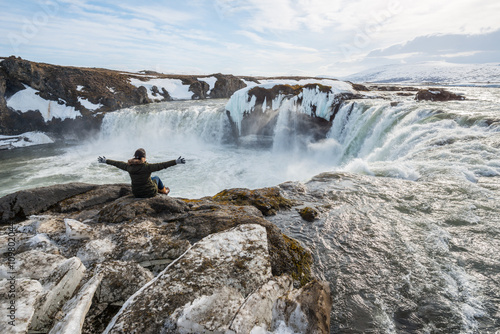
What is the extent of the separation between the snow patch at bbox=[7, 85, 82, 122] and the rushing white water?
17217 millimetres

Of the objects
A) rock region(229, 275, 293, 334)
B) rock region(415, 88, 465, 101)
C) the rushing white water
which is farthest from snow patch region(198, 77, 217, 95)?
rock region(229, 275, 293, 334)

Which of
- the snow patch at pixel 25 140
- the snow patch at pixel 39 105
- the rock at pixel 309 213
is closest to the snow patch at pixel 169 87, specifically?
the snow patch at pixel 39 105

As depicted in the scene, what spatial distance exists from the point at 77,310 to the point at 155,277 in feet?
2.76

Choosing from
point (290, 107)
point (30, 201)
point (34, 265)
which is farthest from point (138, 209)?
point (290, 107)

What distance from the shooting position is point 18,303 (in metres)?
2.54

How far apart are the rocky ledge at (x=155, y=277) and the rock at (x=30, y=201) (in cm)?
107

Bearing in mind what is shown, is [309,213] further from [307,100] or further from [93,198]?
[307,100]

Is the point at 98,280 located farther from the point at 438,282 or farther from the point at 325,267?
the point at 438,282

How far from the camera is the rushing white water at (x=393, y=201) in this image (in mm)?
3943

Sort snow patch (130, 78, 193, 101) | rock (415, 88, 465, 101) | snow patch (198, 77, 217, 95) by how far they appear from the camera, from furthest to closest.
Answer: snow patch (198, 77, 217, 95), snow patch (130, 78, 193, 101), rock (415, 88, 465, 101)

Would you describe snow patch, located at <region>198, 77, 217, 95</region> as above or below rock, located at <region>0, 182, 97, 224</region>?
above

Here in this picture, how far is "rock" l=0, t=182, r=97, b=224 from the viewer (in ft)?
18.6

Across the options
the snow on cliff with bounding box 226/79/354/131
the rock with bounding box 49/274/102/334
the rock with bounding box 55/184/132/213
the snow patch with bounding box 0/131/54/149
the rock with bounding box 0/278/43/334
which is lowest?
the snow patch with bounding box 0/131/54/149

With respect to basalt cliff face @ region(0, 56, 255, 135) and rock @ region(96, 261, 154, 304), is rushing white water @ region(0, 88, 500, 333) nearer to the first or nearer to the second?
rock @ region(96, 261, 154, 304)
